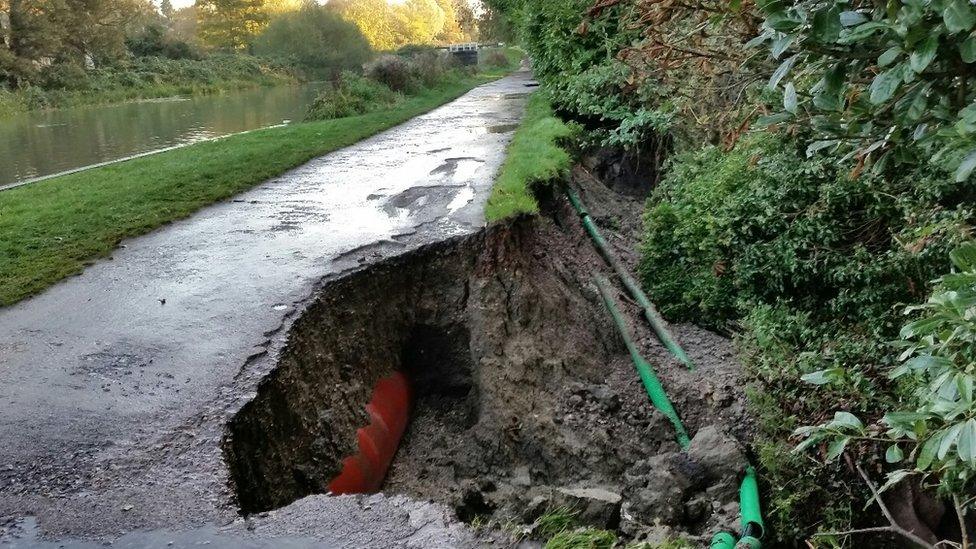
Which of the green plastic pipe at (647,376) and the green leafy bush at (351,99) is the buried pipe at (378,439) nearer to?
the green plastic pipe at (647,376)

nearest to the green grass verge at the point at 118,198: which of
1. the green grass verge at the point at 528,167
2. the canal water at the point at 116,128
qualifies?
the canal water at the point at 116,128

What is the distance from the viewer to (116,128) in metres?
20.8

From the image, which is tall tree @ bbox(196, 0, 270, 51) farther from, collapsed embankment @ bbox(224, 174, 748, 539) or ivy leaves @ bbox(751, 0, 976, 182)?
ivy leaves @ bbox(751, 0, 976, 182)

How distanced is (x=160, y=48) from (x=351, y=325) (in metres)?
46.6

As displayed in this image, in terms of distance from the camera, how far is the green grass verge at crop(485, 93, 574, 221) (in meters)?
7.85

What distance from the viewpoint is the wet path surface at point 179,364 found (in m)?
3.51

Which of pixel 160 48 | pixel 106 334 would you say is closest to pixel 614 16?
pixel 106 334

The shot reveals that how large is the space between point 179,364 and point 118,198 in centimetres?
544

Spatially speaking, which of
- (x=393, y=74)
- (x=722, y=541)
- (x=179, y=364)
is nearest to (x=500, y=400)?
(x=722, y=541)

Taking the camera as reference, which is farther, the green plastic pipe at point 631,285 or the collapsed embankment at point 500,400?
the green plastic pipe at point 631,285

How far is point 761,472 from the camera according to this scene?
17.8ft

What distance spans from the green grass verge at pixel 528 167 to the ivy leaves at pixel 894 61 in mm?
5022

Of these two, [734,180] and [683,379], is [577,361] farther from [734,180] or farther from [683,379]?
[734,180]

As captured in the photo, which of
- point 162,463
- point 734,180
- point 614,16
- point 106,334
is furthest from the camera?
point 614,16
